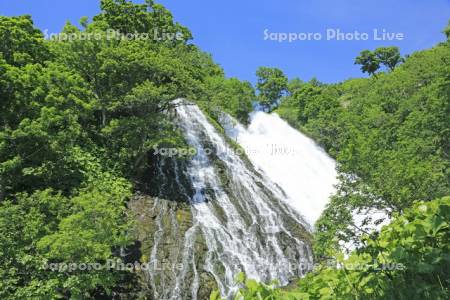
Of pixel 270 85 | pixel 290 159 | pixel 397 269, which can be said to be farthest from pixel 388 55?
pixel 397 269

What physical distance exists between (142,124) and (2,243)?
11136 mm

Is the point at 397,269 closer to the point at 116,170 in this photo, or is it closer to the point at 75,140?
the point at 75,140

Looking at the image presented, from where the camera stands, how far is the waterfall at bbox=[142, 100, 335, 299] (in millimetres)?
19031

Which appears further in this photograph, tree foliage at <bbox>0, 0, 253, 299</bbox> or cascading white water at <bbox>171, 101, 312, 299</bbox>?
cascading white water at <bbox>171, 101, 312, 299</bbox>

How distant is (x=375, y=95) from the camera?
170 feet

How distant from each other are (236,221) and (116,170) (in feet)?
23.5

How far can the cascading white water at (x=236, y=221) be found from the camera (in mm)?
19984

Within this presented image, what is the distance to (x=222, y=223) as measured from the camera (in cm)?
2280

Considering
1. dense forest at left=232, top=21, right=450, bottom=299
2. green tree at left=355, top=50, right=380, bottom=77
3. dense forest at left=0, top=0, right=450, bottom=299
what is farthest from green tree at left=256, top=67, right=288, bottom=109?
dense forest at left=0, top=0, right=450, bottom=299

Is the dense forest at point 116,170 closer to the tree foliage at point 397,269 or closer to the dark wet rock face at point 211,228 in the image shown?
the tree foliage at point 397,269

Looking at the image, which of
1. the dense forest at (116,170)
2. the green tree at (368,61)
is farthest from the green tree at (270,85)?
the dense forest at (116,170)

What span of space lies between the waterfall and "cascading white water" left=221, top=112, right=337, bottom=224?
33 centimetres

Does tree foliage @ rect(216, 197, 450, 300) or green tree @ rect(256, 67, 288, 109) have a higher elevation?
green tree @ rect(256, 67, 288, 109)

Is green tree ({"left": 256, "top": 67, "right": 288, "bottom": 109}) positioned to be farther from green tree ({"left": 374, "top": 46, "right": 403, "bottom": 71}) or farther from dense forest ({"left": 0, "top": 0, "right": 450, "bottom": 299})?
dense forest ({"left": 0, "top": 0, "right": 450, "bottom": 299})
